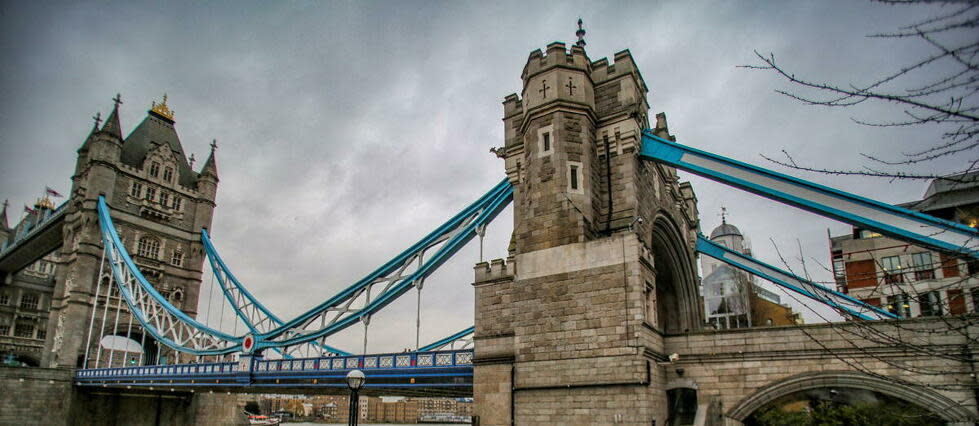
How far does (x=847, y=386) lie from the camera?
45.5 ft

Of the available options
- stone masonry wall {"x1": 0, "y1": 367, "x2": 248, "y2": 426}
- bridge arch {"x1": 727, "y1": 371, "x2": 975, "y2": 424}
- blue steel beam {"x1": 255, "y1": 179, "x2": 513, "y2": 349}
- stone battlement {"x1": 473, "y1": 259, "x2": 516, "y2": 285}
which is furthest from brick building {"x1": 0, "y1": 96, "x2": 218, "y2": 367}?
bridge arch {"x1": 727, "y1": 371, "x2": 975, "y2": 424}

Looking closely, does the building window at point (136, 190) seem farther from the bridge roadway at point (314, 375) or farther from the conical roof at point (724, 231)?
the conical roof at point (724, 231)

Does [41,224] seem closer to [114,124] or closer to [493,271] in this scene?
[114,124]

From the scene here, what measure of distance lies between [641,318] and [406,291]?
10.8 meters

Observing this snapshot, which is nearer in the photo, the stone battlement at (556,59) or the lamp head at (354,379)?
the lamp head at (354,379)

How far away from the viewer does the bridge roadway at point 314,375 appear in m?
20.3

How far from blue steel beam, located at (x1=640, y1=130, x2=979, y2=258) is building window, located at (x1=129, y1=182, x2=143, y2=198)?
3666 centimetres

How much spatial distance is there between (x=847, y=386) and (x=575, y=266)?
6.75m

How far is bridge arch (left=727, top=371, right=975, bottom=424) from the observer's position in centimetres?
1255

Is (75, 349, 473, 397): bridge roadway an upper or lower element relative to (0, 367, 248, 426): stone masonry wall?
upper

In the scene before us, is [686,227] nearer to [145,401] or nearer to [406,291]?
[406,291]

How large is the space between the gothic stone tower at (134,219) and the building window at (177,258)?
0.07 m

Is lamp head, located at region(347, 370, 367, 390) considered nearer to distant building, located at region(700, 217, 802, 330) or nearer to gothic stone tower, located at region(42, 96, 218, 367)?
gothic stone tower, located at region(42, 96, 218, 367)

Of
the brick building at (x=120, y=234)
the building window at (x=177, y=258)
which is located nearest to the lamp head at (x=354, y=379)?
the brick building at (x=120, y=234)
